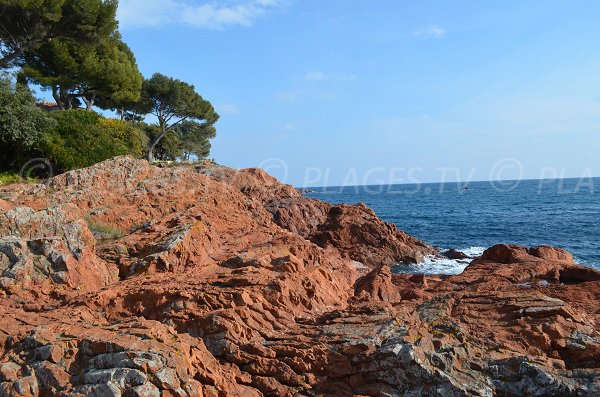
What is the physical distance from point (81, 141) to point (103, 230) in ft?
33.9

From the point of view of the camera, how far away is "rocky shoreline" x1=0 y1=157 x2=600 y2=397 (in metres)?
6.60

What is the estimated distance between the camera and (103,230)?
43.9 ft

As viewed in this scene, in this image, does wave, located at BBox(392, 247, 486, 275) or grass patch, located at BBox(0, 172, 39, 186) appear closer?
grass patch, located at BBox(0, 172, 39, 186)

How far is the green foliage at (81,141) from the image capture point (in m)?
20.9

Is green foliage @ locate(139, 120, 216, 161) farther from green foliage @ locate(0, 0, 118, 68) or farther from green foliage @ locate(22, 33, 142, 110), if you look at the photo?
green foliage @ locate(0, 0, 118, 68)

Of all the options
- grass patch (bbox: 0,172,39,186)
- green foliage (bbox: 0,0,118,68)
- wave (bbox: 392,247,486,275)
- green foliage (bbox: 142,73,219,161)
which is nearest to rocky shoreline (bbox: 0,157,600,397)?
grass patch (bbox: 0,172,39,186)

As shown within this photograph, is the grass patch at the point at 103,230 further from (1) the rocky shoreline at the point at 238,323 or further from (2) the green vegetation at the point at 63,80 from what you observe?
(2) the green vegetation at the point at 63,80

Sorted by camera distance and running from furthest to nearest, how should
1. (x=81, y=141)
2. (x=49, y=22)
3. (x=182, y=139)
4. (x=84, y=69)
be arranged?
1. (x=182, y=139)
2. (x=84, y=69)
3. (x=49, y=22)
4. (x=81, y=141)

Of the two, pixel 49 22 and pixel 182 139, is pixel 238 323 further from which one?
pixel 182 139

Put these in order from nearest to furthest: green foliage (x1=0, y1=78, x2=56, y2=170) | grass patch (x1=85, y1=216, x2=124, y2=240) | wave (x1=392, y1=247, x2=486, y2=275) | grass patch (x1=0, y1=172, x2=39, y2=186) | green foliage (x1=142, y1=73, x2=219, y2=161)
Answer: grass patch (x1=85, y1=216, x2=124, y2=240)
grass patch (x1=0, y1=172, x2=39, y2=186)
green foliage (x1=0, y1=78, x2=56, y2=170)
wave (x1=392, y1=247, x2=486, y2=275)
green foliage (x1=142, y1=73, x2=219, y2=161)

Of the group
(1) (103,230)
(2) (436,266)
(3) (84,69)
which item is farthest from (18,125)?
(2) (436,266)

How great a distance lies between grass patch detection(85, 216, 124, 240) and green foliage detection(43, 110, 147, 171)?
27.4ft

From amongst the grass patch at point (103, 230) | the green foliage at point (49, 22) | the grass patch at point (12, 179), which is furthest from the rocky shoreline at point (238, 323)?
the green foliage at point (49, 22)

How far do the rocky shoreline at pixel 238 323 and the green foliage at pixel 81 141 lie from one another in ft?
22.5
